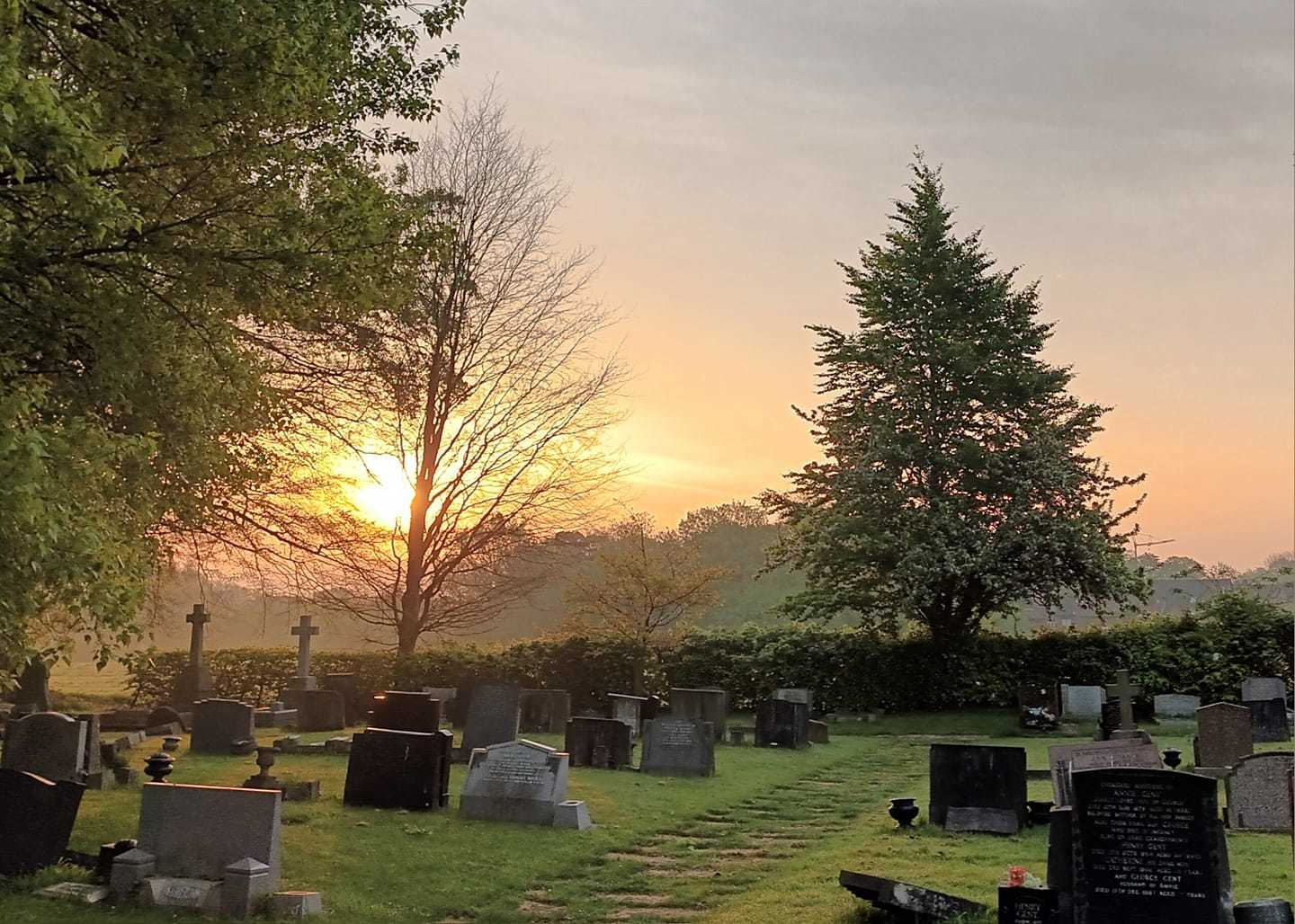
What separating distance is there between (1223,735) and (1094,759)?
5029 millimetres

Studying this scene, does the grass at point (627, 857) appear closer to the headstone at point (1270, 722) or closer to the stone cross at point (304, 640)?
the headstone at point (1270, 722)

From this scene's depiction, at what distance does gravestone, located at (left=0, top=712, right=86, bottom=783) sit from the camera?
1216 cm

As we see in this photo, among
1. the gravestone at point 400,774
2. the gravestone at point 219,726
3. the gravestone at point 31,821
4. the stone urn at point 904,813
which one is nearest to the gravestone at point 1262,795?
the stone urn at point 904,813

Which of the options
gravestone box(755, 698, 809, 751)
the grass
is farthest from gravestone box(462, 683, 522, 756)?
gravestone box(755, 698, 809, 751)

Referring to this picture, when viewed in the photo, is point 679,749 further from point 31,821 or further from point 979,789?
point 31,821

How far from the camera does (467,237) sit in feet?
98.0

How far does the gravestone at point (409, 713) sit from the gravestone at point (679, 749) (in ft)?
11.2

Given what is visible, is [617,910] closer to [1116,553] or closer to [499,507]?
[499,507]

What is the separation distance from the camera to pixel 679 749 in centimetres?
1641

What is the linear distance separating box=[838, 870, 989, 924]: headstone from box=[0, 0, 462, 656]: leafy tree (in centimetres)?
604

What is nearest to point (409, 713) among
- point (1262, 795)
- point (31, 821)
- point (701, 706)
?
point (701, 706)

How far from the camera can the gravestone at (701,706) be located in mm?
21594

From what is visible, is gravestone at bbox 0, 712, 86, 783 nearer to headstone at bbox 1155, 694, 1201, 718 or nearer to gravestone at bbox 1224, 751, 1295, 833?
gravestone at bbox 1224, 751, 1295, 833

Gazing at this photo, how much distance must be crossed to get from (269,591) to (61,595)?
65.5 ft
